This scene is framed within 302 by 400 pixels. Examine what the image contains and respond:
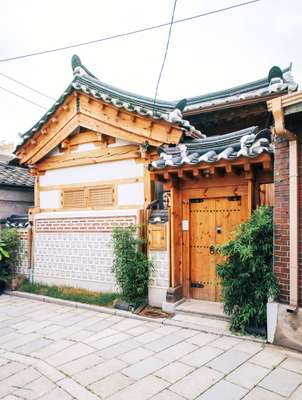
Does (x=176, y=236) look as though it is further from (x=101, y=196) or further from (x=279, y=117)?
(x=279, y=117)

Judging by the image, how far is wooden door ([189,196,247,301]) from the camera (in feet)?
21.1

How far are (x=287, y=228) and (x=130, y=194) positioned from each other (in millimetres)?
4289

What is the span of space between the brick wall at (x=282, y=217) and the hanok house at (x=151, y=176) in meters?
0.45

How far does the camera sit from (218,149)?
622cm

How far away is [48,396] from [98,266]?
14.7ft

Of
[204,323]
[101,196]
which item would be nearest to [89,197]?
[101,196]

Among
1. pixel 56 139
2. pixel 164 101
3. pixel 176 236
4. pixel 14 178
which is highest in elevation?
pixel 164 101

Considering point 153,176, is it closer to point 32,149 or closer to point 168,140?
point 168,140

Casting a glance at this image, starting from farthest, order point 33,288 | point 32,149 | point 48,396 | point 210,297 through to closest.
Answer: point 32,149 < point 33,288 < point 210,297 < point 48,396

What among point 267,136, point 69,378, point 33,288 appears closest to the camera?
point 69,378

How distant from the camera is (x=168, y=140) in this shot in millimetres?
7348

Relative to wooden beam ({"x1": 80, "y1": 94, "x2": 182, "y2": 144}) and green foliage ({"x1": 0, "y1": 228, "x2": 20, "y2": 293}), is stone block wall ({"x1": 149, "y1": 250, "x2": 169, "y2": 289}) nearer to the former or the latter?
wooden beam ({"x1": 80, "y1": 94, "x2": 182, "y2": 144})

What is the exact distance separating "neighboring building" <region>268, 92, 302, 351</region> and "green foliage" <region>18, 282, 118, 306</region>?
391 centimetres

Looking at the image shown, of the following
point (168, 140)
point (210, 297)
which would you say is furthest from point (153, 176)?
point (210, 297)
